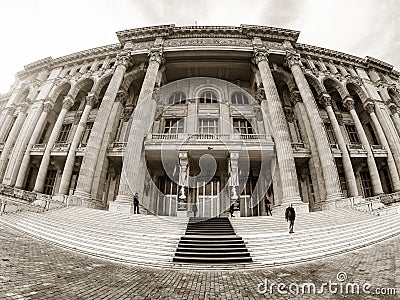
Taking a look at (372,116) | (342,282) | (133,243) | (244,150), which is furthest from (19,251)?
(372,116)

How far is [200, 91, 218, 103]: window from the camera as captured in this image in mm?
23714

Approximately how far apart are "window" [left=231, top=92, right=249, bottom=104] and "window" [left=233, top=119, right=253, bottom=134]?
2.74 metres

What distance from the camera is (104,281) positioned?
459 centimetres

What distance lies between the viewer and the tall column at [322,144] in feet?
50.4

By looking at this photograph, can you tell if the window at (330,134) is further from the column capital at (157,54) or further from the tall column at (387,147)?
the column capital at (157,54)

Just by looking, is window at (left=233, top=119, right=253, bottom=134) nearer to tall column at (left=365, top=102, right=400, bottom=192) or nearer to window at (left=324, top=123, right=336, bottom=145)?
window at (left=324, top=123, right=336, bottom=145)

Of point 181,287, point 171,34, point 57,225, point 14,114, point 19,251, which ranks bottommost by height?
point 181,287

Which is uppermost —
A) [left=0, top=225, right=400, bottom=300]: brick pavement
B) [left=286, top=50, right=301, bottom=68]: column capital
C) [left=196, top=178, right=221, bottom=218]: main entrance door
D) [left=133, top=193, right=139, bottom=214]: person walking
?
[left=286, top=50, right=301, bottom=68]: column capital

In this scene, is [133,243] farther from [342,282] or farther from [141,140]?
[141,140]

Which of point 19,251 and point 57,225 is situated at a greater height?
point 57,225

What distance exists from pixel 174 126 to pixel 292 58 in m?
14.8

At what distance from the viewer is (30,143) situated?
68.2 feet

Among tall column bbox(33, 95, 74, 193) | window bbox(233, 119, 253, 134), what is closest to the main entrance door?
window bbox(233, 119, 253, 134)

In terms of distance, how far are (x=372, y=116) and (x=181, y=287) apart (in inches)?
1055
